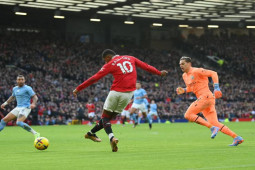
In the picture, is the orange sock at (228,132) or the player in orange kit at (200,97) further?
the player in orange kit at (200,97)

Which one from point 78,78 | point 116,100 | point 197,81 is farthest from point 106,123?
point 78,78

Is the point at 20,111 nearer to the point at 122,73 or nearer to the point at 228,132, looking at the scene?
the point at 122,73

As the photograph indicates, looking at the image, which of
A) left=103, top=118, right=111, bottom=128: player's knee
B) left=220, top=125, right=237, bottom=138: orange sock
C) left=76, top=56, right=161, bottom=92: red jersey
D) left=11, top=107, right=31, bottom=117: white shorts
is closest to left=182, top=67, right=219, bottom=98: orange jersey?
left=220, top=125, right=237, bottom=138: orange sock

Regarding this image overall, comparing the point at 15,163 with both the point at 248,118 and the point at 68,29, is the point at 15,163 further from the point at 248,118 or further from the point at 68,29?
the point at 68,29

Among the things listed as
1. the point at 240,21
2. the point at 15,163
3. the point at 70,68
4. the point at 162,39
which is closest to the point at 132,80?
the point at 15,163

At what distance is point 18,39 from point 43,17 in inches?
163

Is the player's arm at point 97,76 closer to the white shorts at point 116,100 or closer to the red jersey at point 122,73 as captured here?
the red jersey at point 122,73

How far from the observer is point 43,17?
51031mm

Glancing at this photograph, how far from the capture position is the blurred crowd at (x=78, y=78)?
39.6 metres

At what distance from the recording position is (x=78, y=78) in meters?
46.3

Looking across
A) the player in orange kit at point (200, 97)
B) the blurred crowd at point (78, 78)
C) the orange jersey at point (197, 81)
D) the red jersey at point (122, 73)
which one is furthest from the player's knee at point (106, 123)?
the blurred crowd at point (78, 78)

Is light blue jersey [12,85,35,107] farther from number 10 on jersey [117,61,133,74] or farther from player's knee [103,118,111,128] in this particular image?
number 10 on jersey [117,61,133,74]

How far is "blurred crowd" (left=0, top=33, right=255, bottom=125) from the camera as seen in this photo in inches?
1560

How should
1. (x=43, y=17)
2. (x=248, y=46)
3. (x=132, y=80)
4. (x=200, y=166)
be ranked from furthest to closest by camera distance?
(x=248, y=46), (x=43, y=17), (x=132, y=80), (x=200, y=166)
